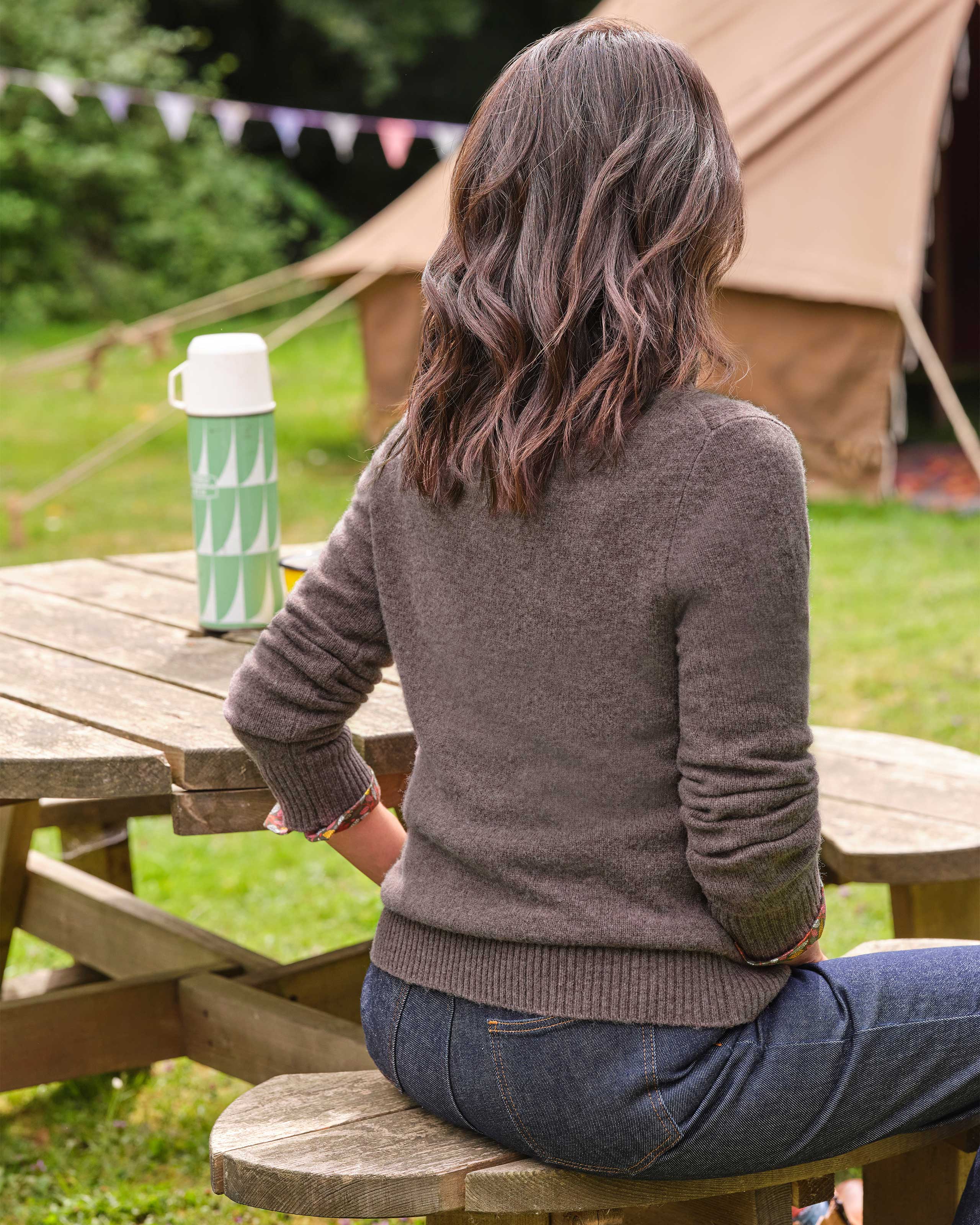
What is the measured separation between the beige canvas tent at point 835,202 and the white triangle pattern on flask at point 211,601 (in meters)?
4.92

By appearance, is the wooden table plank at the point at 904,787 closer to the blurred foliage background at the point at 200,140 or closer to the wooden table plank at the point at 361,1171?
the wooden table plank at the point at 361,1171

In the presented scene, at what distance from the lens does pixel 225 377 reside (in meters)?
2.01

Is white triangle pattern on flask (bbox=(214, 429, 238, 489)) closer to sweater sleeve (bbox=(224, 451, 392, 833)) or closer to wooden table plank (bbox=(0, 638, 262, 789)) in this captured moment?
wooden table plank (bbox=(0, 638, 262, 789))

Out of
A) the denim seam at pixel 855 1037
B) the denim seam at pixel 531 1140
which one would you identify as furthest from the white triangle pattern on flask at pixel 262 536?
the denim seam at pixel 855 1037

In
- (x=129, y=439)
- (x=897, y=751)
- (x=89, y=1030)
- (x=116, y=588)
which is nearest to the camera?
(x=89, y=1030)

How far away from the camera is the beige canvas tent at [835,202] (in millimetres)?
6613

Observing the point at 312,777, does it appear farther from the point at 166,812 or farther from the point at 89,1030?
the point at 166,812

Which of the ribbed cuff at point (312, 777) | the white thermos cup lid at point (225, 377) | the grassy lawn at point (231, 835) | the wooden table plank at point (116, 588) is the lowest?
the grassy lawn at point (231, 835)

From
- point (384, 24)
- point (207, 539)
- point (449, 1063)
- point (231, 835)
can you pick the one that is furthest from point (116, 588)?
point (384, 24)

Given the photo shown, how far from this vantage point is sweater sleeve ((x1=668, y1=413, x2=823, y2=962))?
4.21ft

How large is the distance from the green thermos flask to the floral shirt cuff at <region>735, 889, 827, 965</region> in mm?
955

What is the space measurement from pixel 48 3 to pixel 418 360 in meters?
13.6

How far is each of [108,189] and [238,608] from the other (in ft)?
42.5

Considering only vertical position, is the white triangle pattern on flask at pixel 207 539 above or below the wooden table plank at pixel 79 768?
above
